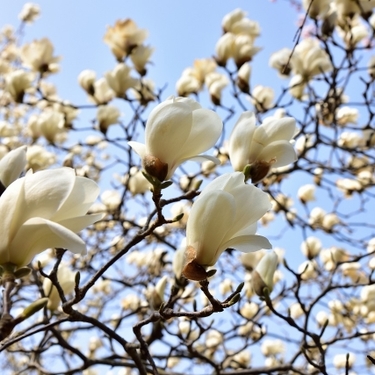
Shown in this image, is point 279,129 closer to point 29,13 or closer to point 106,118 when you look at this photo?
point 106,118

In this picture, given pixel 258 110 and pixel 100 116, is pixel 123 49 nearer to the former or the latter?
pixel 100 116

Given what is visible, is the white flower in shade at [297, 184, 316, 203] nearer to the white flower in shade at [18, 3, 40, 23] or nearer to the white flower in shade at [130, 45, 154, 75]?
the white flower in shade at [130, 45, 154, 75]

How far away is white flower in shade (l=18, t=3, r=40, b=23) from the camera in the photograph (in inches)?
186

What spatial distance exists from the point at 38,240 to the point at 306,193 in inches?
92.9

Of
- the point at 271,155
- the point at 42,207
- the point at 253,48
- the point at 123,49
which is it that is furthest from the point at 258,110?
the point at 42,207

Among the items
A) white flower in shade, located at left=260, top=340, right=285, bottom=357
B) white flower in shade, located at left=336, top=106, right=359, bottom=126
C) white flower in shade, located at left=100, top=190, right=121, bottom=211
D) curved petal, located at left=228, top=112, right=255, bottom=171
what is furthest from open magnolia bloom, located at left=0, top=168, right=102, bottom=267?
white flower in shade, located at left=260, top=340, right=285, bottom=357

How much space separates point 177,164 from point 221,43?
5.14ft

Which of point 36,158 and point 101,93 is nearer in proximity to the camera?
point 36,158

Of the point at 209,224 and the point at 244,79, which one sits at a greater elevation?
the point at 244,79

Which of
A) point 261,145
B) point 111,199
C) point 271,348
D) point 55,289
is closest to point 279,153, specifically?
point 261,145

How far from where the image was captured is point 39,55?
2.46 meters

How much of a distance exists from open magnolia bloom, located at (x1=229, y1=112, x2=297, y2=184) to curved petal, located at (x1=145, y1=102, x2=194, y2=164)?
0.19 meters

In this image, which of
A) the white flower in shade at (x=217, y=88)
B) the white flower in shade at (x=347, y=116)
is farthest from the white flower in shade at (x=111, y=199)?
the white flower in shade at (x=347, y=116)

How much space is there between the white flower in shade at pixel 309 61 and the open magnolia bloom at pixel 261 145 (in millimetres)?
1251
